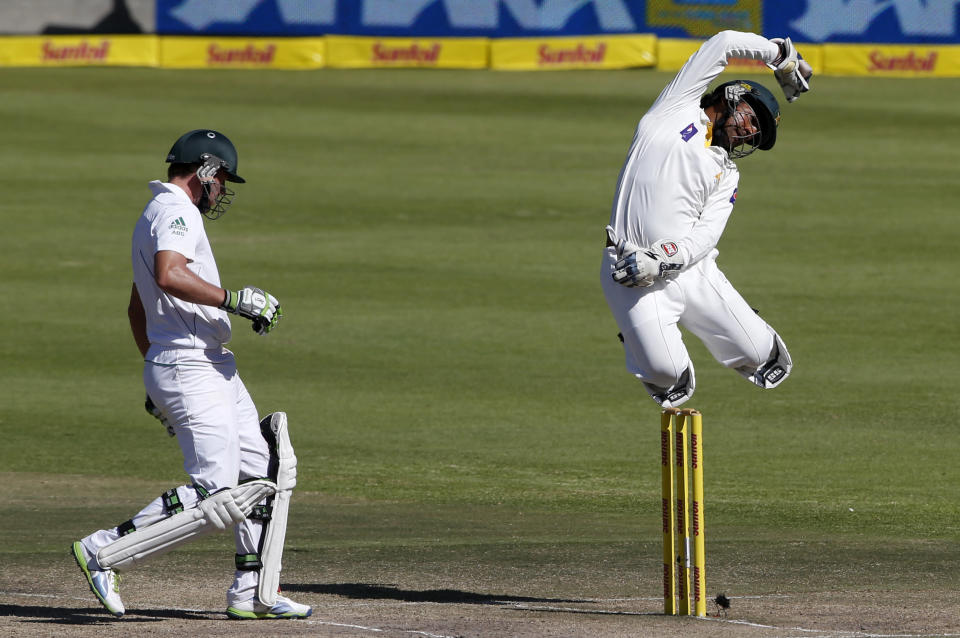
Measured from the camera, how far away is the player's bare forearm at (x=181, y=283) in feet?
21.7

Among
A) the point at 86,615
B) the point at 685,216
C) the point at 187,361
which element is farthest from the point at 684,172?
the point at 86,615

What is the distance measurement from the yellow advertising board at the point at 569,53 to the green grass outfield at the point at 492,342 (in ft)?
10.5

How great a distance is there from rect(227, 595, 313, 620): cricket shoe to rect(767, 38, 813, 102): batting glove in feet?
11.7

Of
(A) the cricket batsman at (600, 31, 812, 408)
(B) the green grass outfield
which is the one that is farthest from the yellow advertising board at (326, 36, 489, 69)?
(A) the cricket batsman at (600, 31, 812, 408)

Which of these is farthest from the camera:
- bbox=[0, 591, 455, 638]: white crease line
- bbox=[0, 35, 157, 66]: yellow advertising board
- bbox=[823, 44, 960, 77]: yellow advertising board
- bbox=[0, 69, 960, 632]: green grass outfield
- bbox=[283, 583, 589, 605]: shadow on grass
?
bbox=[0, 35, 157, 66]: yellow advertising board

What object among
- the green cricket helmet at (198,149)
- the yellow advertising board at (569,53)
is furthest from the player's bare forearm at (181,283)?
the yellow advertising board at (569,53)

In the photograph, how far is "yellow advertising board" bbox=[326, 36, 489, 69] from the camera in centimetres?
3628

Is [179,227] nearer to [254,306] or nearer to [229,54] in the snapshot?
[254,306]

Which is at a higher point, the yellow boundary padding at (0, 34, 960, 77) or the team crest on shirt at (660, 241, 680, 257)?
the yellow boundary padding at (0, 34, 960, 77)

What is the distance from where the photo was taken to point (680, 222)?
7602 millimetres

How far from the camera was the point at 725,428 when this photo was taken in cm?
1345

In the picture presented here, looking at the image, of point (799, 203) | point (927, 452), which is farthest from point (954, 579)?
point (799, 203)

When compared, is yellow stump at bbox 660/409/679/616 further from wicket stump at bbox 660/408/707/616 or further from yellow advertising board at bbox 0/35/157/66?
yellow advertising board at bbox 0/35/157/66

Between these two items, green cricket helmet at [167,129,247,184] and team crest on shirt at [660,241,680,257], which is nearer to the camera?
green cricket helmet at [167,129,247,184]
